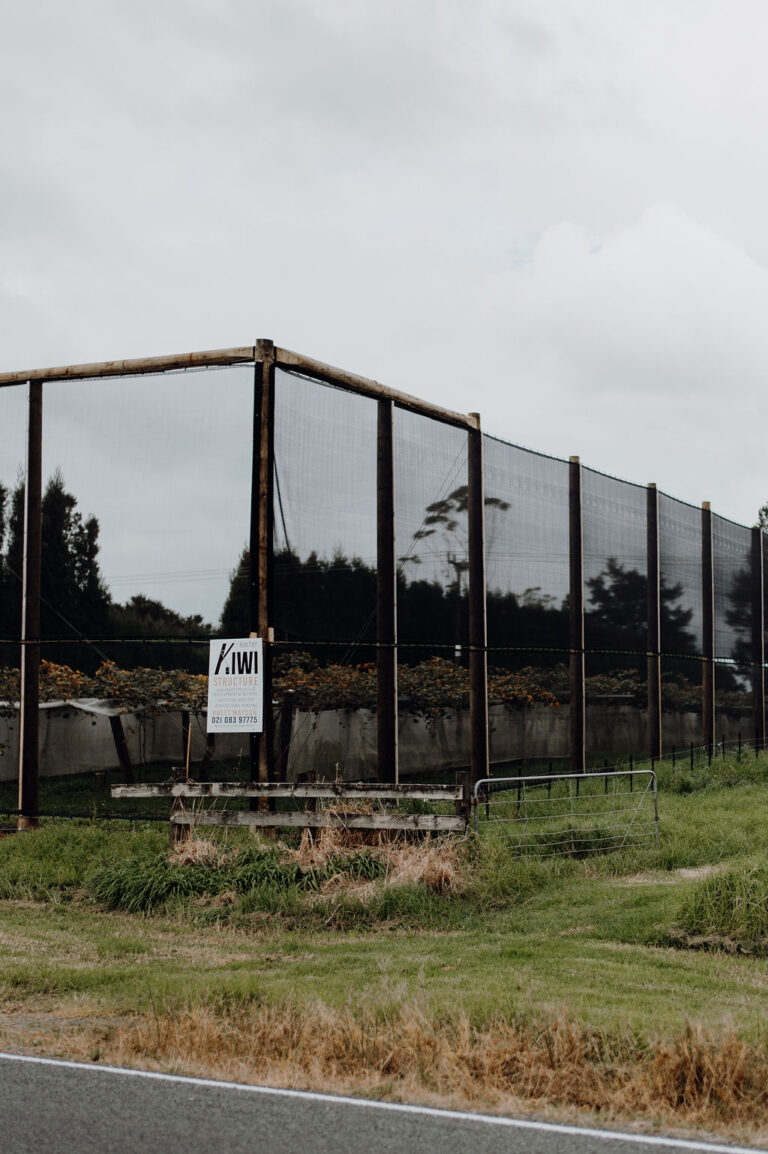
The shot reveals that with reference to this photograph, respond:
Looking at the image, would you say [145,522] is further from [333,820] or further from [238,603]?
[333,820]

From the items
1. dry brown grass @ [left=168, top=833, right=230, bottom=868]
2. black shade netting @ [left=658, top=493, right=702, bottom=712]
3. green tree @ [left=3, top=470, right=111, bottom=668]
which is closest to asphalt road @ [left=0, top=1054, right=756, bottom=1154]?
dry brown grass @ [left=168, top=833, right=230, bottom=868]

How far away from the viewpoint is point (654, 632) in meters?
27.8

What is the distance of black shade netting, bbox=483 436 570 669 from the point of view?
22.1 metres

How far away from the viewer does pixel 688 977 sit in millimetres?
8969

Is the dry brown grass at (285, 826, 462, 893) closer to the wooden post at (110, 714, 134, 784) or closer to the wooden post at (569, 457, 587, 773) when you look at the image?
the wooden post at (110, 714, 134, 784)

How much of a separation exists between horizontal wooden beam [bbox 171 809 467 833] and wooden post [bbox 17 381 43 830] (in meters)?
4.90

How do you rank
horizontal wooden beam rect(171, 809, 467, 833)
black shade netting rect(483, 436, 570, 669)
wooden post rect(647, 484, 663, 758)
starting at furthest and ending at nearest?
wooden post rect(647, 484, 663, 758) < black shade netting rect(483, 436, 570, 669) < horizontal wooden beam rect(171, 809, 467, 833)

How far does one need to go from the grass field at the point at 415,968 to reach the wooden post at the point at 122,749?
1.29 meters

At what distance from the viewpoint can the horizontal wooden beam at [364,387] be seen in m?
17.6

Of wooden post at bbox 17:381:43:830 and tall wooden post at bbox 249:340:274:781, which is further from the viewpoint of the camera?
wooden post at bbox 17:381:43:830

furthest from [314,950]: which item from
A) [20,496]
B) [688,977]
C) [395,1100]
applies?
[20,496]

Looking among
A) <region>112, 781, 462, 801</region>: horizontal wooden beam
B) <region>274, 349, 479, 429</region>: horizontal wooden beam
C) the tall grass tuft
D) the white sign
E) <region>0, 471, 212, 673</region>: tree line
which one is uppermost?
<region>274, 349, 479, 429</region>: horizontal wooden beam

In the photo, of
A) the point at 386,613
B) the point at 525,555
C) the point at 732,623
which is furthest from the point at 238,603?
the point at 732,623

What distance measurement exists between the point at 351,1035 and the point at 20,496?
13.8m
